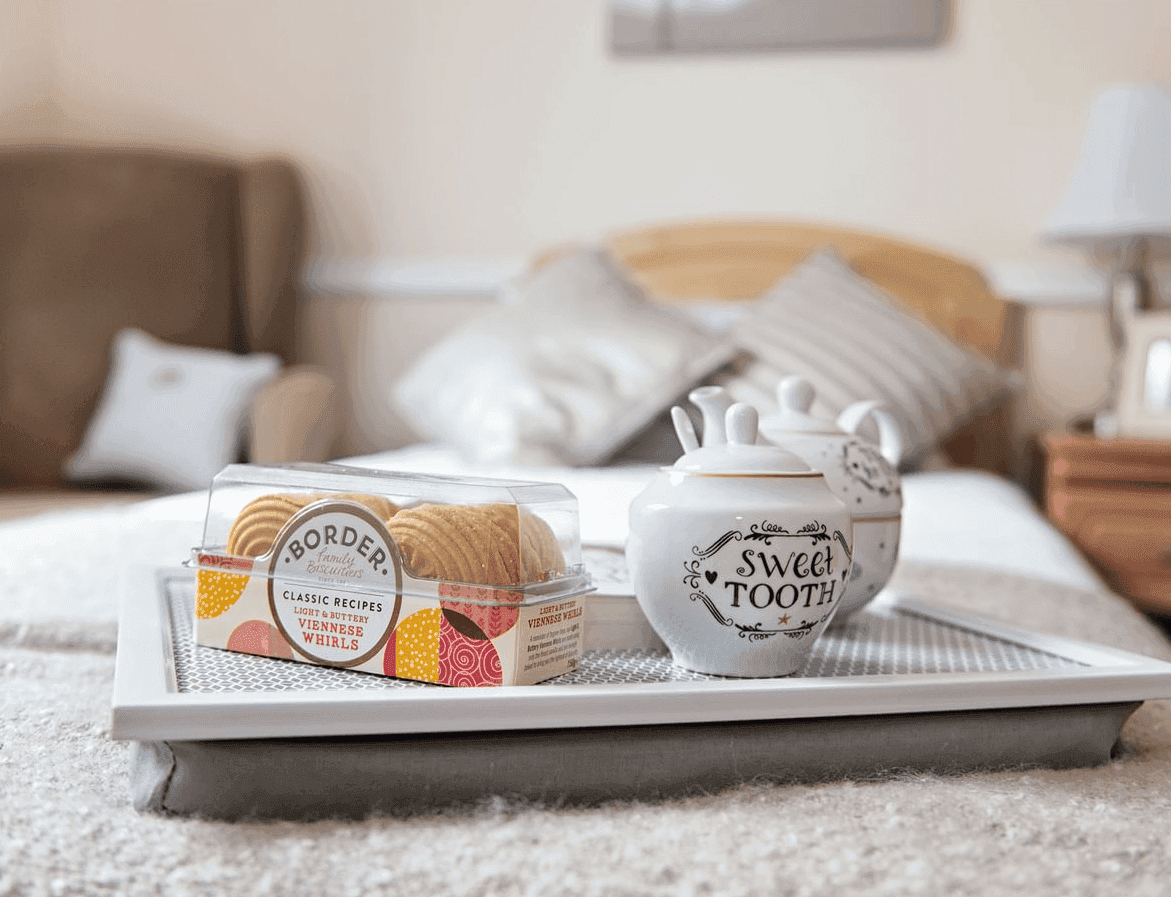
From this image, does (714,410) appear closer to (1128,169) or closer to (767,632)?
(767,632)

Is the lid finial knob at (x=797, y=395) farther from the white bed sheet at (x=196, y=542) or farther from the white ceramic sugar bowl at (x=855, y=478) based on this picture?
the white bed sheet at (x=196, y=542)

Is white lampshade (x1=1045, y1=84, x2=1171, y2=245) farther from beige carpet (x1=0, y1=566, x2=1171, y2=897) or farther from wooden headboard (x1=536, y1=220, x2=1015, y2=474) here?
beige carpet (x1=0, y1=566, x2=1171, y2=897)

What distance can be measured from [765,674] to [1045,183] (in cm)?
227

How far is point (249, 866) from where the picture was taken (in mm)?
A: 485

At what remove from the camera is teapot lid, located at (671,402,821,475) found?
2.11 feet

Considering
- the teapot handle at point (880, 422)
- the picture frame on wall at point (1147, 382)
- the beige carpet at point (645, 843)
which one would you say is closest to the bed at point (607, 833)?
the beige carpet at point (645, 843)

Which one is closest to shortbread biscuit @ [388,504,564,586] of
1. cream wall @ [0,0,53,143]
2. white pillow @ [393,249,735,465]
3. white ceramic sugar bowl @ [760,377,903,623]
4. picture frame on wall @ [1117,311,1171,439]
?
white ceramic sugar bowl @ [760,377,903,623]

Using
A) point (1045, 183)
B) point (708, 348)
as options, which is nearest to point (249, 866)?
point (708, 348)

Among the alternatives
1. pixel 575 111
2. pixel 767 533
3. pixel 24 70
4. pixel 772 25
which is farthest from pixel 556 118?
pixel 767 533

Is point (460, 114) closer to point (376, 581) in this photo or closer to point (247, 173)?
point (247, 173)

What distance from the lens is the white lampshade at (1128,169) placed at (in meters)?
2.23

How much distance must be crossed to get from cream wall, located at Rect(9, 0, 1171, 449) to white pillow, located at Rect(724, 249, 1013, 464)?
47 centimetres

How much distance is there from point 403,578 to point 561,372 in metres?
1.49

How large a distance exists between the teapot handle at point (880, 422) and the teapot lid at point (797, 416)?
47 mm
